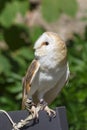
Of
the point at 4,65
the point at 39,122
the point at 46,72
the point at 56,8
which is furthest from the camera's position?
the point at 4,65

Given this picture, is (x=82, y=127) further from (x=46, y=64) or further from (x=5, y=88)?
(x=46, y=64)

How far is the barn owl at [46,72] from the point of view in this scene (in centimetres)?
199

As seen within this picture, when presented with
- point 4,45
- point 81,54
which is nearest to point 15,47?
point 4,45

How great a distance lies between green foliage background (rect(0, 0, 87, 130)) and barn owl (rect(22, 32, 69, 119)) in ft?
5.52

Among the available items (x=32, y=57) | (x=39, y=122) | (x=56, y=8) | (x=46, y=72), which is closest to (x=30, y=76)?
(x=46, y=72)

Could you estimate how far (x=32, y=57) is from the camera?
429 centimetres

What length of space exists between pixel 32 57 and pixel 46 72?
88.2 inches

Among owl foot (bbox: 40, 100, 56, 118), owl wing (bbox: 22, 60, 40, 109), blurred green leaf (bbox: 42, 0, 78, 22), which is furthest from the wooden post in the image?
blurred green leaf (bbox: 42, 0, 78, 22)

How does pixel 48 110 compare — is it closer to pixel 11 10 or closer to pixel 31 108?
pixel 31 108

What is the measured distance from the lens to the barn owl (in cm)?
199

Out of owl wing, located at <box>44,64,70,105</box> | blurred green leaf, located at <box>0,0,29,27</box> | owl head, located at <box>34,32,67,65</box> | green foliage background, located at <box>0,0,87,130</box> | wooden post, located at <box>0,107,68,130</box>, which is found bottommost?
wooden post, located at <box>0,107,68,130</box>

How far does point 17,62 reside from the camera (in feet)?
14.2

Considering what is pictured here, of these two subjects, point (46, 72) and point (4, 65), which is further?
point (4, 65)

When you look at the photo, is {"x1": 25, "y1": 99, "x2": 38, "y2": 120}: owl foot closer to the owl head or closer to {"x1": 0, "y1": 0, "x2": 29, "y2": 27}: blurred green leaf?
the owl head
